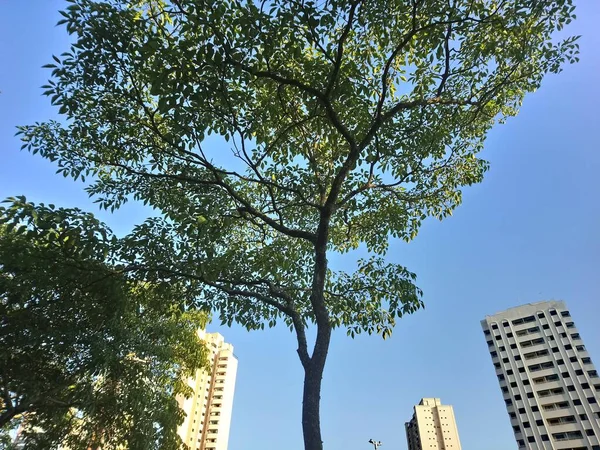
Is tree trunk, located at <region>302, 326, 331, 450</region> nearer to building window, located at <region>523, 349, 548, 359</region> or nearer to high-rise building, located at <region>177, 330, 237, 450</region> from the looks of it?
high-rise building, located at <region>177, 330, 237, 450</region>

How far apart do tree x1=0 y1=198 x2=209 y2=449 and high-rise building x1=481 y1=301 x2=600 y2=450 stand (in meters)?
58.5

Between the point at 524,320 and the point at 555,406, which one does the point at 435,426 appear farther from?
the point at 524,320

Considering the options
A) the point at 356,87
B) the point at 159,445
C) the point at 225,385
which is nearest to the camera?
the point at 356,87

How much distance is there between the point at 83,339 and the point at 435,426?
82156 mm

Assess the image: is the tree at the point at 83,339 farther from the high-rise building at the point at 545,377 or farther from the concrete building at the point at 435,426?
the concrete building at the point at 435,426

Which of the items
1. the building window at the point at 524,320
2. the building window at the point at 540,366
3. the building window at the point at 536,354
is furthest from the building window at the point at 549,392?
the building window at the point at 524,320

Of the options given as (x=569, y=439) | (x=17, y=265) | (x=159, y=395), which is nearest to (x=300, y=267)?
(x=17, y=265)

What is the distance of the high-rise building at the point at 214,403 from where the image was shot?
60781 mm

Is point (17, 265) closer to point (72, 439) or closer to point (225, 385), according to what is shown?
point (72, 439)

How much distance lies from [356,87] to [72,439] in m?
12.5

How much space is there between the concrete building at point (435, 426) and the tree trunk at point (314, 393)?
80268 mm

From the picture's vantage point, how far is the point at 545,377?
5491 cm

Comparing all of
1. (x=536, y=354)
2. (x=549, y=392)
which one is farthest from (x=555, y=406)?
(x=536, y=354)

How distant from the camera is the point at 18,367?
853 cm
